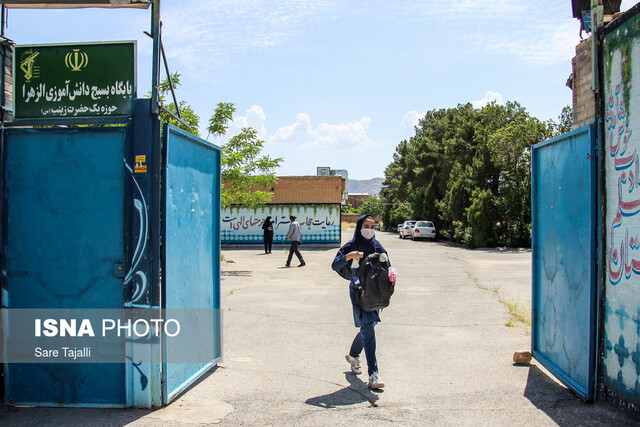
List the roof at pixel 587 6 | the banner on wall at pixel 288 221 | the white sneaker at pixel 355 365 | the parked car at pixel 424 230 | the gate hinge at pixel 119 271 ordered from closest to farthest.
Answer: the gate hinge at pixel 119 271, the white sneaker at pixel 355 365, the roof at pixel 587 6, the banner on wall at pixel 288 221, the parked car at pixel 424 230

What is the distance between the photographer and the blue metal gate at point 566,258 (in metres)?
4.86

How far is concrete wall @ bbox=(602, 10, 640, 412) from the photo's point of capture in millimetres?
4285

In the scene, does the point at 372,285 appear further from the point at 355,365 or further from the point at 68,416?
the point at 68,416

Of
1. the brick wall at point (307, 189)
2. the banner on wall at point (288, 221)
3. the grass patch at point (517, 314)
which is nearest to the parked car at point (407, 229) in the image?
the brick wall at point (307, 189)

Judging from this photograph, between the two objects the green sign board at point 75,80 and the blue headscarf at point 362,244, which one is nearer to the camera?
the green sign board at point 75,80

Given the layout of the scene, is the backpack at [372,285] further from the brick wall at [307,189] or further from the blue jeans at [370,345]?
the brick wall at [307,189]

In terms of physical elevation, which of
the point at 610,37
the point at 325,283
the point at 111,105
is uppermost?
the point at 610,37

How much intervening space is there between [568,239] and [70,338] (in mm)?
4869

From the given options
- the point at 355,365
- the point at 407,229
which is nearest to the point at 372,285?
the point at 355,365

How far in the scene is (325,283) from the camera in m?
14.1

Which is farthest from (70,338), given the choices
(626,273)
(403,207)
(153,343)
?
(403,207)

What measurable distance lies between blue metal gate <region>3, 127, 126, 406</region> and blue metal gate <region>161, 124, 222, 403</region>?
0.40 m

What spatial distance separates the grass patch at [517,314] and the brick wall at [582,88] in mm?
3323

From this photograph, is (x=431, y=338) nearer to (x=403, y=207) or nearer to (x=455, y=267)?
(x=455, y=267)
